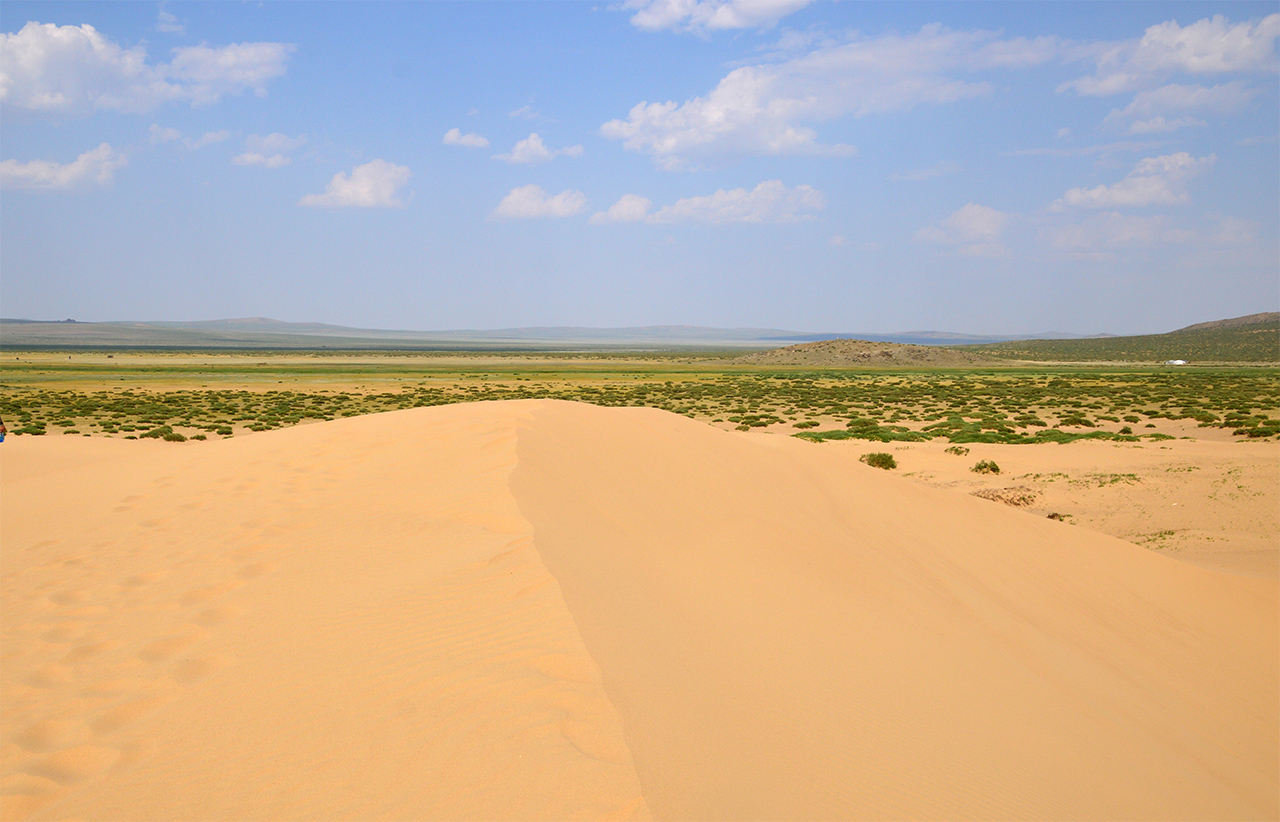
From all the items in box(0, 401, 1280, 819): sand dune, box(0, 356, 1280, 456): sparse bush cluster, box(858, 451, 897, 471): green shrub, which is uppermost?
box(0, 401, 1280, 819): sand dune

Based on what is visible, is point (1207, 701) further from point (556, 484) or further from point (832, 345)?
point (832, 345)

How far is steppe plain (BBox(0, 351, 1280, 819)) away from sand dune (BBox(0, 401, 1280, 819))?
1.0 inches

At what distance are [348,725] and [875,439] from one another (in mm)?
23890

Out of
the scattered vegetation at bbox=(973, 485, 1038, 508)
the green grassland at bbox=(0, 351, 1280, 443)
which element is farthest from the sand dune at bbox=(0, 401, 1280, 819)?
the green grassland at bbox=(0, 351, 1280, 443)

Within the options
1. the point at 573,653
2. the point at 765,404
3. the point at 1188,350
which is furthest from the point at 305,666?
the point at 1188,350

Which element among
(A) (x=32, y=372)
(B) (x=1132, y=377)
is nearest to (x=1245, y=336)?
(B) (x=1132, y=377)

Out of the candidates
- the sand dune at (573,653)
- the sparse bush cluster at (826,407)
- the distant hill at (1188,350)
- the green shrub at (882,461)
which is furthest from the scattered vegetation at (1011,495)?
the distant hill at (1188,350)

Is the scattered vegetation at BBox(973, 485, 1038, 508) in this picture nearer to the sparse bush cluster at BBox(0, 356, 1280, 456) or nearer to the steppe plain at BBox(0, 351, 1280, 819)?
the steppe plain at BBox(0, 351, 1280, 819)

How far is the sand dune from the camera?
3.49m

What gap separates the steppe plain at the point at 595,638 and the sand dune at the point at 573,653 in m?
0.03

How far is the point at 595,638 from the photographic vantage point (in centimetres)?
441

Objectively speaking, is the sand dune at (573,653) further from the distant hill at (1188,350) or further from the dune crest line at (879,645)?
the distant hill at (1188,350)

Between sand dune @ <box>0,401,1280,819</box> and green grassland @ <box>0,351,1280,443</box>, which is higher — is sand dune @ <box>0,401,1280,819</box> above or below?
above

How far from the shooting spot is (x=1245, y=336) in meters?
140
